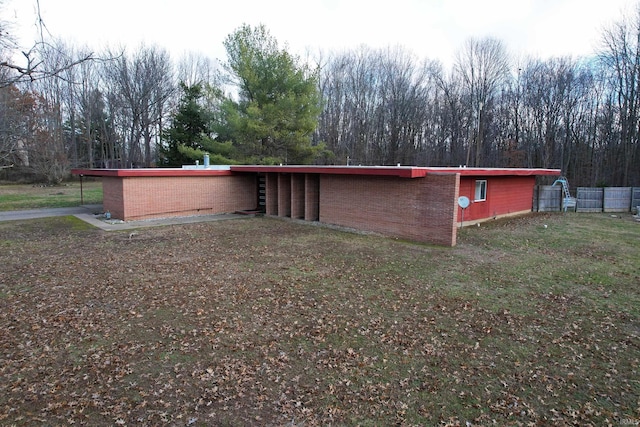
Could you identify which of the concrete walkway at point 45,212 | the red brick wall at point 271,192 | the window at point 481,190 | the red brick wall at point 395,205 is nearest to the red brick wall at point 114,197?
the concrete walkway at point 45,212

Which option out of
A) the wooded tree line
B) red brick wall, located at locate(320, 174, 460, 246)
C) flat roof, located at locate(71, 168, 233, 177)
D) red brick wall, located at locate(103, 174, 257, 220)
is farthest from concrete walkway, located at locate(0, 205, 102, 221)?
red brick wall, located at locate(320, 174, 460, 246)

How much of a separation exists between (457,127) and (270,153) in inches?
803

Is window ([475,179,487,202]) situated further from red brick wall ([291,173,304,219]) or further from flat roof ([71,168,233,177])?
flat roof ([71,168,233,177])

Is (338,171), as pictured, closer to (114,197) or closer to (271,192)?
(271,192)

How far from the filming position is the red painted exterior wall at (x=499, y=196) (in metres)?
15.6

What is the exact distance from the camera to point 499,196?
58.1 ft

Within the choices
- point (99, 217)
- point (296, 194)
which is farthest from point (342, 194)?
point (99, 217)

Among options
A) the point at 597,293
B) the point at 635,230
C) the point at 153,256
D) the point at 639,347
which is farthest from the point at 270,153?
the point at 639,347

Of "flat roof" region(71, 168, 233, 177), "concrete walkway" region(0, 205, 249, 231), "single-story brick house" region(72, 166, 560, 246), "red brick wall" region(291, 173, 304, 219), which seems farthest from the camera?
"red brick wall" region(291, 173, 304, 219)

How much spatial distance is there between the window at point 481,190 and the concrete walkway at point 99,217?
1024 cm

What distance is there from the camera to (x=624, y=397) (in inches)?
162

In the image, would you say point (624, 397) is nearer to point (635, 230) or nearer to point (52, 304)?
point (52, 304)

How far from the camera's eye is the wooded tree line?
999 inches

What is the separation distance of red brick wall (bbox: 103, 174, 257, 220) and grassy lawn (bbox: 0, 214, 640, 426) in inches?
203
